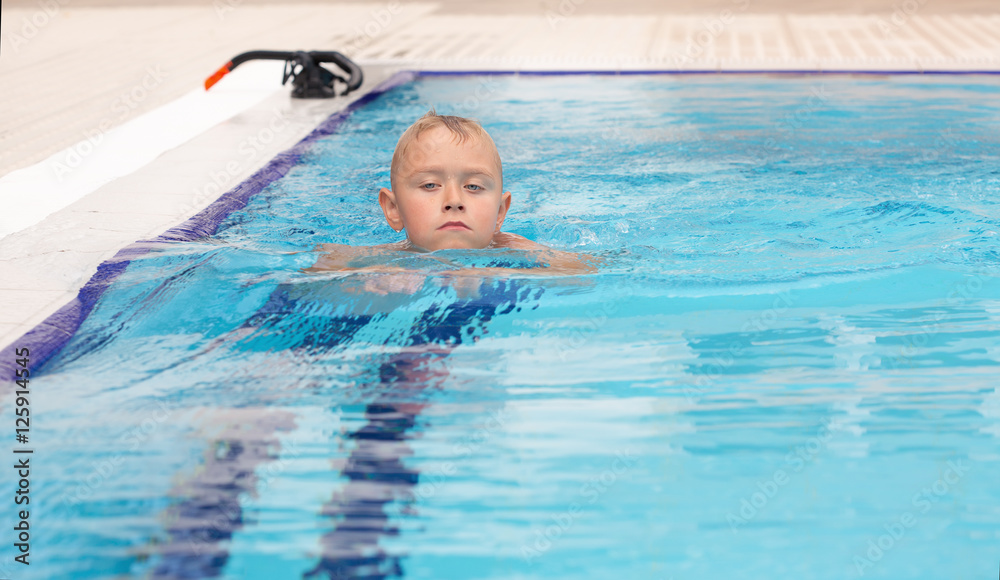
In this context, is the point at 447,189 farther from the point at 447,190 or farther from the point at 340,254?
the point at 340,254

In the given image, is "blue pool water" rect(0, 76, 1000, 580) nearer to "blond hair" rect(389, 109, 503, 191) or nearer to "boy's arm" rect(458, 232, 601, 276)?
"boy's arm" rect(458, 232, 601, 276)

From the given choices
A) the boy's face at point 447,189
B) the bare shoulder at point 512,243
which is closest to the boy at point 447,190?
the boy's face at point 447,189

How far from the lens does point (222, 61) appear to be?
25.8ft

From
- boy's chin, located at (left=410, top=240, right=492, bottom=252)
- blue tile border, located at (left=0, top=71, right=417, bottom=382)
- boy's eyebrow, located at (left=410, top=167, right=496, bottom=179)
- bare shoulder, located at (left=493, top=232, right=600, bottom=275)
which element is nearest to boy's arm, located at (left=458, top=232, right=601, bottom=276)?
bare shoulder, located at (left=493, top=232, right=600, bottom=275)

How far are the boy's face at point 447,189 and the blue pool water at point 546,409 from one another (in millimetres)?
93

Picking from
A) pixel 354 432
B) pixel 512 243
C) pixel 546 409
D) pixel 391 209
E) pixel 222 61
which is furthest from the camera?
pixel 222 61

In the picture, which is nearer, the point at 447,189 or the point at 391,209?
the point at 447,189

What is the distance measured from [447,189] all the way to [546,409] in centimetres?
92

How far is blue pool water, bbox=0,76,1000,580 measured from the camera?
1.77 meters

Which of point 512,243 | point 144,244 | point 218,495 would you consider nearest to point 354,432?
point 218,495

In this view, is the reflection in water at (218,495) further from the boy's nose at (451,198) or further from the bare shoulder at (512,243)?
the bare shoulder at (512,243)

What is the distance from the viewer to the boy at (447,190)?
2826mm

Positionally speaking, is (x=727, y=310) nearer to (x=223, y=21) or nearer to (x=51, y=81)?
(x=51, y=81)

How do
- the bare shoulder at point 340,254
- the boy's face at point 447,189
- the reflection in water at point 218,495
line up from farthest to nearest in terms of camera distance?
the bare shoulder at point 340,254 → the boy's face at point 447,189 → the reflection in water at point 218,495
